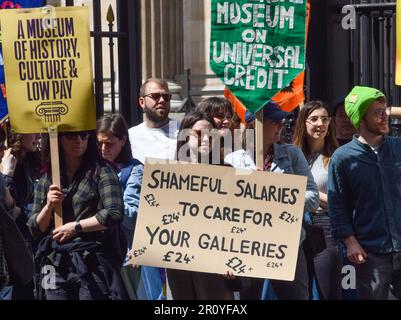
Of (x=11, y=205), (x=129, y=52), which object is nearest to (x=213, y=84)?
(x=129, y=52)

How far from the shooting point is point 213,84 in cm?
2270

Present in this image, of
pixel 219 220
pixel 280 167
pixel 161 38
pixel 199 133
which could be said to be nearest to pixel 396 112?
pixel 280 167

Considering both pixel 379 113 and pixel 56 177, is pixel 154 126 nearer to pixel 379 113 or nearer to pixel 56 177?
pixel 56 177

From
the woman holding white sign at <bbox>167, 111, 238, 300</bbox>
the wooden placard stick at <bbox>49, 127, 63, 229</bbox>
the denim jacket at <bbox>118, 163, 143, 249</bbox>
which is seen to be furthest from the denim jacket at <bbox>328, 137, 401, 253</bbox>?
the wooden placard stick at <bbox>49, 127, 63, 229</bbox>

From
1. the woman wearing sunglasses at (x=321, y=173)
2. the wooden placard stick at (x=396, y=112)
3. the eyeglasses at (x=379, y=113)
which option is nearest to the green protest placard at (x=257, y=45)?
the eyeglasses at (x=379, y=113)

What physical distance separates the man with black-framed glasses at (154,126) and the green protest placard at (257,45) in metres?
1.24

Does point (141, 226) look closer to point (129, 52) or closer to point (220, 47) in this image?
point (220, 47)

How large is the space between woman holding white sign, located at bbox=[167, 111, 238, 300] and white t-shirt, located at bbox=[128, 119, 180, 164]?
105 cm

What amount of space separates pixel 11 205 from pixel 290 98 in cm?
229

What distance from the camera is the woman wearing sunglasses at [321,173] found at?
887cm

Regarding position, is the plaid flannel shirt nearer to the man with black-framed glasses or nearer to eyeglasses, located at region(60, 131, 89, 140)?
eyeglasses, located at region(60, 131, 89, 140)

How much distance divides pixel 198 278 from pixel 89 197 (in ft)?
2.64

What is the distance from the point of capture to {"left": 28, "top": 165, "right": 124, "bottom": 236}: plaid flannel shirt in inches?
316

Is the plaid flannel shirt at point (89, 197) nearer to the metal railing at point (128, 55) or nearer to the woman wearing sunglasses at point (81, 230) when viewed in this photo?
the woman wearing sunglasses at point (81, 230)
